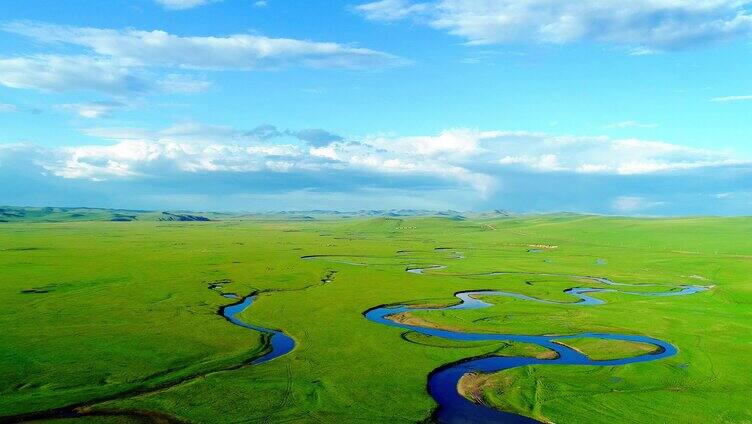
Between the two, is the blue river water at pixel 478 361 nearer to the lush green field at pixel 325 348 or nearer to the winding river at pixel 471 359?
the winding river at pixel 471 359

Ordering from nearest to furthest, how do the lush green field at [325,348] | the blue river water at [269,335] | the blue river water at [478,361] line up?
1. the blue river water at [478,361]
2. the lush green field at [325,348]
3. the blue river water at [269,335]

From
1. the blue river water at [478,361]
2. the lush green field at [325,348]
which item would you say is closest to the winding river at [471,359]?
the blue river water at [478,361]

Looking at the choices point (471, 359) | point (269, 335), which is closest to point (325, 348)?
point (269, 335)

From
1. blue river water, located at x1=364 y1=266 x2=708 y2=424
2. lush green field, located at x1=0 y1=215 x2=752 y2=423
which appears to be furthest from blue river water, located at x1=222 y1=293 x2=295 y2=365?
blue river water, located at x1=364 y1=266 x2=708 y2=424

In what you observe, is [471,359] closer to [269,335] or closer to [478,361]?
[478,361]

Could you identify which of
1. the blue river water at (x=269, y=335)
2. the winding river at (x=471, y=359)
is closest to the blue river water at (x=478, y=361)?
the winding river at (x=471, y=359)

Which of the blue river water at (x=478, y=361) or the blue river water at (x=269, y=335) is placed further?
the blue river water at (x=269, y=335)

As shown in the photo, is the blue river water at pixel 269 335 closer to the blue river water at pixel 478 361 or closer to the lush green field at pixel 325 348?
the lush green field at pixel 325 348

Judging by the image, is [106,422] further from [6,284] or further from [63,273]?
[63,273]

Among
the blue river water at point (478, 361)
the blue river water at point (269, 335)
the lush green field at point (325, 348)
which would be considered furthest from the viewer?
the blue river water at point (269, 335)

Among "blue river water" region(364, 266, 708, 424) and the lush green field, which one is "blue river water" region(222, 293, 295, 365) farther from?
"blue river water" region(364, 266, 708, 424)

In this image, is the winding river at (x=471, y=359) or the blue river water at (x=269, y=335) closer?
the winding river at (x=471, y=359)

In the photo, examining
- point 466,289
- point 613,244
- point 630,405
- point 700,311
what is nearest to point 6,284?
point 466,289
